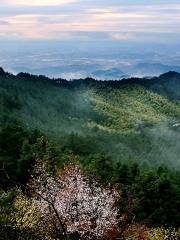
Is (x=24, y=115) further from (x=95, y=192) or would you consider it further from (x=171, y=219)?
(x=95, y=192)

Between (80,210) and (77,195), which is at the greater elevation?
(77,195)

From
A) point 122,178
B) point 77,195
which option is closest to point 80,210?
point 77,195

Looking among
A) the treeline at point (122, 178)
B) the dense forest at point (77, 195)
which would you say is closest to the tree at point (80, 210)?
the dense forest at point (77, 195)

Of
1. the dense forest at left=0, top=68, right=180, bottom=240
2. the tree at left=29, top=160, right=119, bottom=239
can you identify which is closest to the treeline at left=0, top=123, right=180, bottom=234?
the dense forest at left=0, top=68, right=180, bottom=240

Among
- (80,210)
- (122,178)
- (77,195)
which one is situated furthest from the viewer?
(122,178)

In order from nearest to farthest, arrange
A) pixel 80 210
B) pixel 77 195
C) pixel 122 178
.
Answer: pixel 80 210 → pixel 77 195 → pixel 122 178

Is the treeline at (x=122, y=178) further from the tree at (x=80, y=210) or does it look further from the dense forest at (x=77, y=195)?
the tree at (x=80, y=210)

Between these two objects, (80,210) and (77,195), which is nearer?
(80,210)

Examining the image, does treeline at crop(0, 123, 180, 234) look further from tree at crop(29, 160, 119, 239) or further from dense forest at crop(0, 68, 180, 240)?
tree at crop(29, 160, 119, 239)

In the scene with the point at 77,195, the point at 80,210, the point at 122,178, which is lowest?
the point at 122,178

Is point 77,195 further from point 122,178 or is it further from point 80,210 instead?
point 122,178

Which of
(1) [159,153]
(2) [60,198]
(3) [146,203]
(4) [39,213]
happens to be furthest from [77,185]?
(1) [159,153]
